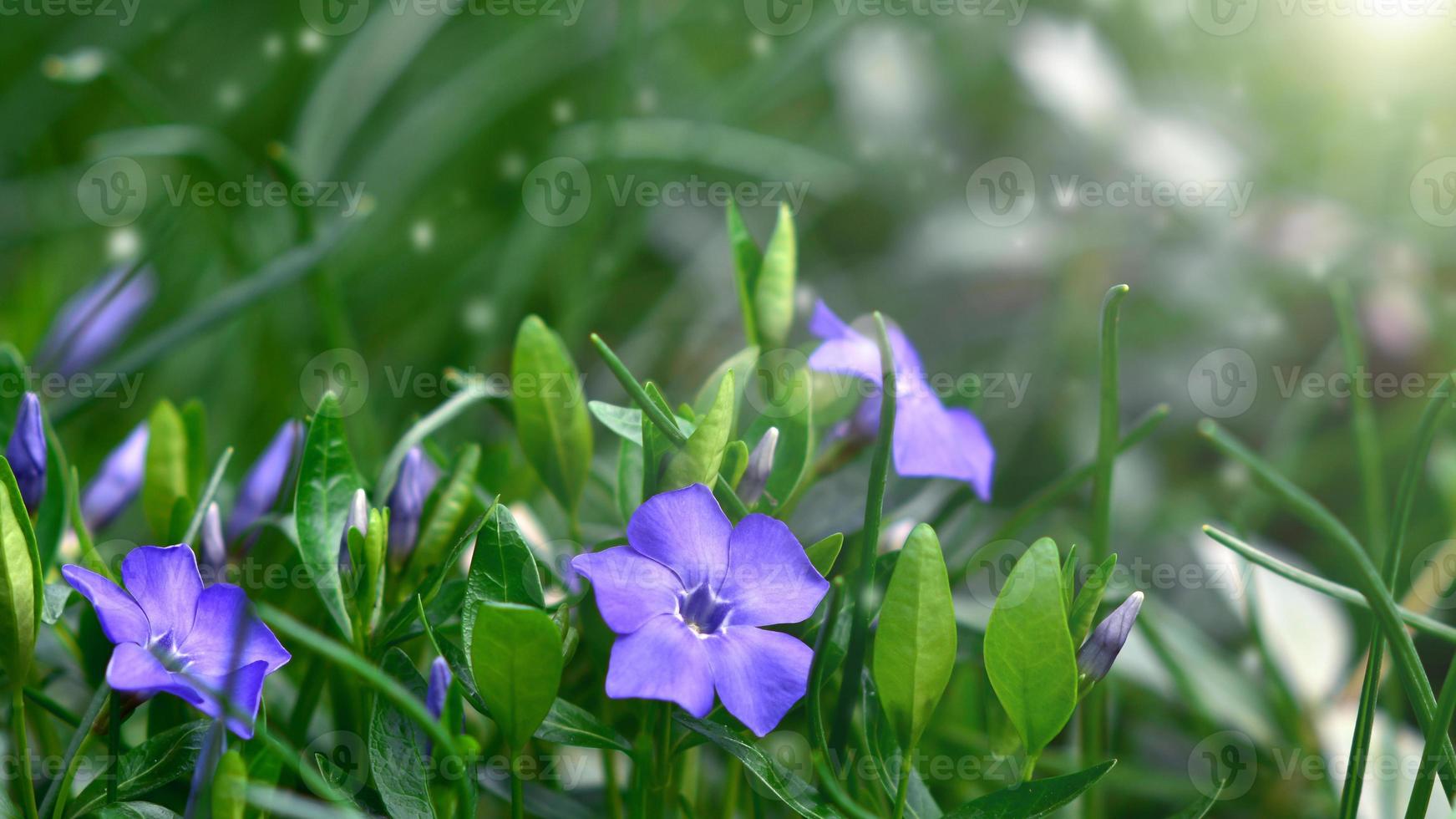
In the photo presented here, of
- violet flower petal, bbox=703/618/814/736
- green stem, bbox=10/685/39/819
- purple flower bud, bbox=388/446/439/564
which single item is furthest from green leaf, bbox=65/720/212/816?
violet flower petal, bbox=703/618/814/736

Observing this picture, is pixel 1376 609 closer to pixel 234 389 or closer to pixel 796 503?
pixel 796 503

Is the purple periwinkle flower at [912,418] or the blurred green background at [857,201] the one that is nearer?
the purple periwinkle flower at [912,418]

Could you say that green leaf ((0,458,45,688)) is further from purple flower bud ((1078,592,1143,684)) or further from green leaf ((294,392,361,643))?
purple flower bud ((1078,592,1143,684))

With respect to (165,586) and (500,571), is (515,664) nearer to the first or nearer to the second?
(500,571)

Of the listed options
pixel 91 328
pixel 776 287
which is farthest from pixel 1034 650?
pixel 91 328

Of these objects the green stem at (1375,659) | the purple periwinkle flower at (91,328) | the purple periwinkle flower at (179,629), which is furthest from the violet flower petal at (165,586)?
the green stem at (1375,659)

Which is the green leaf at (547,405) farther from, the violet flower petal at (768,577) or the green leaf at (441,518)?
the violet flower petal at (768,577)
